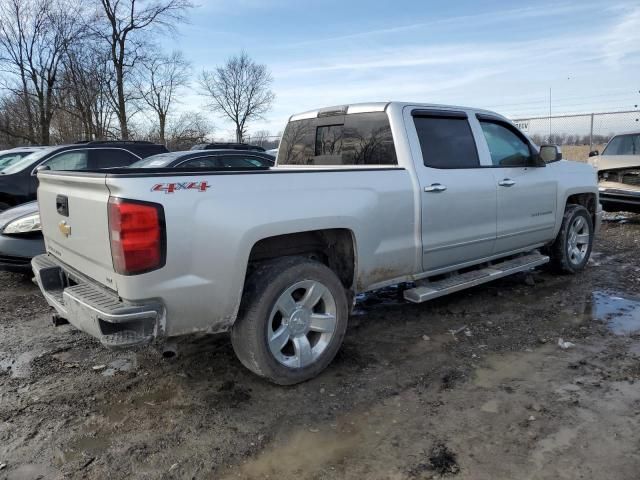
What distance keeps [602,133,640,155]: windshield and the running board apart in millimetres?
6111

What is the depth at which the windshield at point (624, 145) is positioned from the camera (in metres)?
9.99

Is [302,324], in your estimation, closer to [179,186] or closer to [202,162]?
[179,186]

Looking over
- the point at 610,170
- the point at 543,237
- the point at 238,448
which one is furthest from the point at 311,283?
the point at 610,170

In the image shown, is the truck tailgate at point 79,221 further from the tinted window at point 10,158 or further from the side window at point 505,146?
the tinted window at point 10,158

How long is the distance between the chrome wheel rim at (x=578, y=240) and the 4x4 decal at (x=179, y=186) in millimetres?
4821

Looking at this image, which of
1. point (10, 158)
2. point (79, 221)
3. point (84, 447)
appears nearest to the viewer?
point (84, 447)

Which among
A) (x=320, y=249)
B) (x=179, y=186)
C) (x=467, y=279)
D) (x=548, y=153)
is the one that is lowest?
(x=467, y=279)

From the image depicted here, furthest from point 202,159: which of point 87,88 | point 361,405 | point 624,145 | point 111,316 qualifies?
point 87,88

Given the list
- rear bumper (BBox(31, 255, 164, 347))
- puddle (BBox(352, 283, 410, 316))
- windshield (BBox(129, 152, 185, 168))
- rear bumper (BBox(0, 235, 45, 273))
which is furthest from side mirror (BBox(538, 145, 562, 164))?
rear bumper (BBox(0, 235, 45, 273))

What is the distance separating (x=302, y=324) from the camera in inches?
134

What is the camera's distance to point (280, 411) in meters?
3.11

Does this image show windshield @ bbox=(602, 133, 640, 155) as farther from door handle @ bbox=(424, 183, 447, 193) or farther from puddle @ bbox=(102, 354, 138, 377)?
puddle @ bbox=(102, 354, 138, 377)

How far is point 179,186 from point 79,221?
2.70 ft

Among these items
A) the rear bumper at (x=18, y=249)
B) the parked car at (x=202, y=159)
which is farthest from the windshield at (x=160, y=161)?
the rear bumper at (x=18, y=249)
